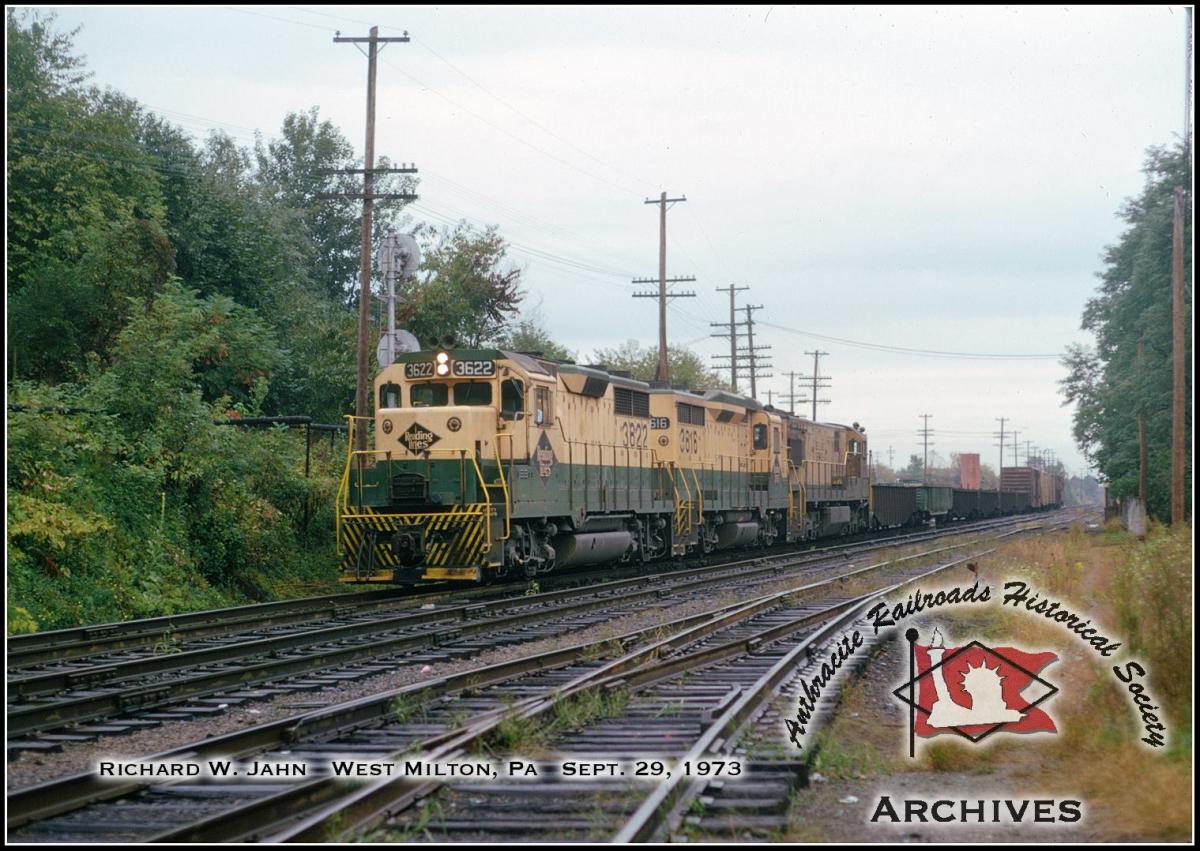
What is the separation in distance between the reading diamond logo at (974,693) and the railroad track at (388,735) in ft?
4.42

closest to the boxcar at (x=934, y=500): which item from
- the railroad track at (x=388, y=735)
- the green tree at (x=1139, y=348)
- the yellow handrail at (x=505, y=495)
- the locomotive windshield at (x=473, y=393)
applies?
the green tree at (x=1139, y=348)

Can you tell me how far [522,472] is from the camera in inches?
727

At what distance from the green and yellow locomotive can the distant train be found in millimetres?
23

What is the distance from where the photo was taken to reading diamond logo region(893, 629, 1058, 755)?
7.90m

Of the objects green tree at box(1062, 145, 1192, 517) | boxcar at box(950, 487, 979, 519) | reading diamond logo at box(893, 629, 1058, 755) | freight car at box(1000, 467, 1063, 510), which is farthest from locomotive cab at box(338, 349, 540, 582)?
freight car at box(1000, 467, 1063, 510)

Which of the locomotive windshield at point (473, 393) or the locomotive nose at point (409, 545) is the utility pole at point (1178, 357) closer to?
the locomotive windshield at point (473, 393)

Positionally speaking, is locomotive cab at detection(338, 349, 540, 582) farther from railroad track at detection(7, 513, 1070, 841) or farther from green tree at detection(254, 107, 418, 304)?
green tree at detection(254, 107, 418, 304)

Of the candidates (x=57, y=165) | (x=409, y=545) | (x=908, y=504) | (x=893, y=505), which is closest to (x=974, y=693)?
(x=409, y=545)

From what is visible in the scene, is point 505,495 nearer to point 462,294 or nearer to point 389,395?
point 389,395

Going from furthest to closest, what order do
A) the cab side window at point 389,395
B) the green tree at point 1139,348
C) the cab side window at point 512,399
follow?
the green tree at point 1139,348 < the cab side window at point 389,395 < the cab side window at point 512,399

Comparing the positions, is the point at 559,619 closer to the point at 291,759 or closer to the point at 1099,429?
the point at 291,759

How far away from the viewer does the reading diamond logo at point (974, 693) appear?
790cm

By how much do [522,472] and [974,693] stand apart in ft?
36.9

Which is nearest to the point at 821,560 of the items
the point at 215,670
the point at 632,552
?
the point at 632,552
